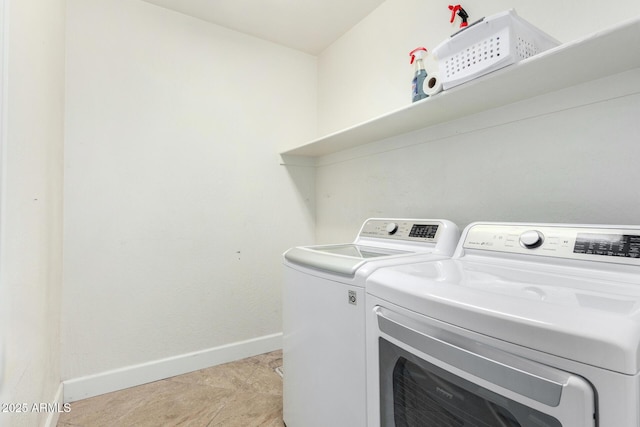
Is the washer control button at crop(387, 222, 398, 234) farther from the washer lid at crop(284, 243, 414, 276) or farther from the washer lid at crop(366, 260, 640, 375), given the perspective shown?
the washer lid at crop(366, 260, 640, 375)

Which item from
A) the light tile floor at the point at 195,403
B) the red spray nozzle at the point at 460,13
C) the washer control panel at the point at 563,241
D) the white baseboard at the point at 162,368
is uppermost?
the red spray nozzle at the point at 460,13

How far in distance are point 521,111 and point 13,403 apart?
204cm

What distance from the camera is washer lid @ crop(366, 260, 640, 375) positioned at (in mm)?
470

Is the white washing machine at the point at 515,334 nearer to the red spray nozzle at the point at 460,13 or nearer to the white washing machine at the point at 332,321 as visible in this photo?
the white washing machine at the point at 332,321

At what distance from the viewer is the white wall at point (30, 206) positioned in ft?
2.73

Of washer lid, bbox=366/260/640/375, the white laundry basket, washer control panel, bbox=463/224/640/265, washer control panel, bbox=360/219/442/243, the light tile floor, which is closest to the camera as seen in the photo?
washer lid, bbox=366/260/640/375

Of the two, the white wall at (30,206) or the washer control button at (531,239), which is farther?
Answer: the washer control button at (531,239)

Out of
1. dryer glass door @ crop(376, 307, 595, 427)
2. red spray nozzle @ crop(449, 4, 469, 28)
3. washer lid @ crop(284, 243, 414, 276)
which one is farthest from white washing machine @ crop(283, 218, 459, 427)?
red spray nozzle @ crop(449, 4, 469, 28)

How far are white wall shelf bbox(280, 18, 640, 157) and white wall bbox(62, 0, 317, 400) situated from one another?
1.05 metres

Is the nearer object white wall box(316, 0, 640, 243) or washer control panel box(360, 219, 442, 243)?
white wall box(316, 0, 640, 243)

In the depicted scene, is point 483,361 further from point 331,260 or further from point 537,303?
point 331,260

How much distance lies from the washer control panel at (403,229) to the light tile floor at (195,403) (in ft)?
3.63

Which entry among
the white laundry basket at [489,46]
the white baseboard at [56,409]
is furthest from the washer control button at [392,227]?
the white baseboard at [56,409]

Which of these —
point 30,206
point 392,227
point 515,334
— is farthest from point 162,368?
point 515,334
